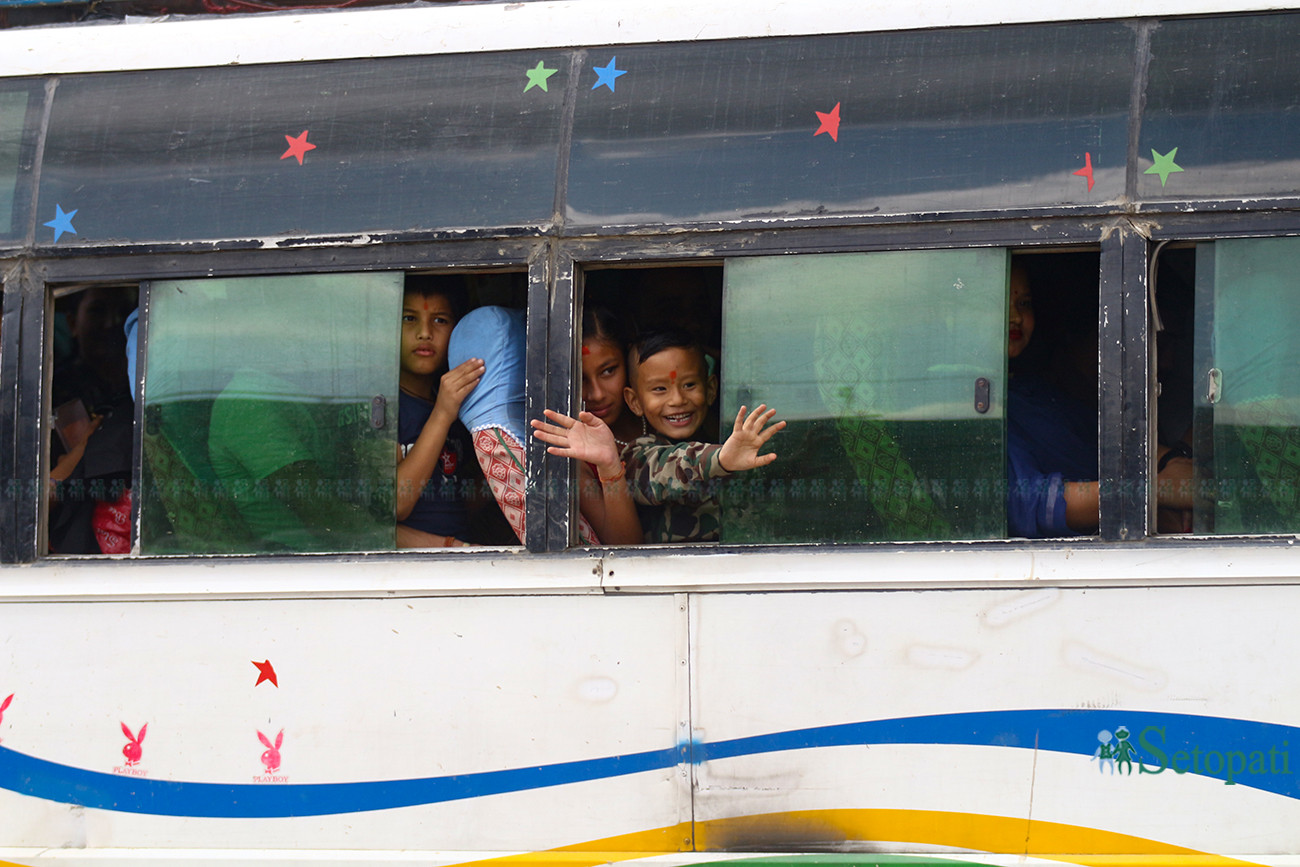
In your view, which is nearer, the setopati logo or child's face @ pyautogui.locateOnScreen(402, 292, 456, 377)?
the setopati logo

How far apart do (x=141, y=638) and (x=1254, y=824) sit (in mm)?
2772

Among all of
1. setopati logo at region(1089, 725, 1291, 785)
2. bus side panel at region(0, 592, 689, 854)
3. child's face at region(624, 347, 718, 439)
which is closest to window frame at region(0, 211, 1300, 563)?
bus side panel at region(0, 592, 689, 854)

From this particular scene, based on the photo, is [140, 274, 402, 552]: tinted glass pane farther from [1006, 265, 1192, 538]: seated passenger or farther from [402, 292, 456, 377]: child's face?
[1006, 265, 1192, 538]: seated passenger

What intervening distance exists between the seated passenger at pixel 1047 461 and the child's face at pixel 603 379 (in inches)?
42.1

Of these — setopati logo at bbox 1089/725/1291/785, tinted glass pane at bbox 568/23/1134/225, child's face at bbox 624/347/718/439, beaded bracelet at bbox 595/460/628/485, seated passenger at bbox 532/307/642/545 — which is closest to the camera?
setopati logo at bbox 1089/725/1291/785

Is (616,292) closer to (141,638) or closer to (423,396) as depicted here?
(423,396)

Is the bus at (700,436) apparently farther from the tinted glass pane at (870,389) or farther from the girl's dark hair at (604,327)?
the girl's dark hair at (604,327)

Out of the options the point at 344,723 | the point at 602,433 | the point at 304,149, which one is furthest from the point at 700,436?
the point at 304,149

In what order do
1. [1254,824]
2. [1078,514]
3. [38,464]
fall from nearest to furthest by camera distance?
[1254,824], [1078,514], [38,464]

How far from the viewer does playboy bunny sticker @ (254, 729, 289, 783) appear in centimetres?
288

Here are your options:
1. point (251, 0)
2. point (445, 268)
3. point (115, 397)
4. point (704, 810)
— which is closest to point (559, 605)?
point (704, 810)

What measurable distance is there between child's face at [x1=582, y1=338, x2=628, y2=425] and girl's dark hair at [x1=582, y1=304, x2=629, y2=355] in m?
0.01

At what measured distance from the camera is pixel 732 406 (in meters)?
2.81

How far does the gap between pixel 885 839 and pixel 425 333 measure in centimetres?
175
